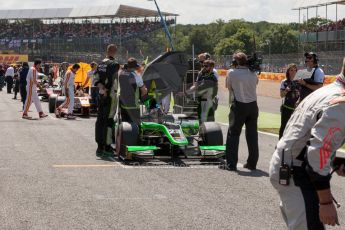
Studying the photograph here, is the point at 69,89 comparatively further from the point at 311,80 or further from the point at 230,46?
the point at 230,46

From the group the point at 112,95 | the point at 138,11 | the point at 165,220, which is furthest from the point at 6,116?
the point at 138,11

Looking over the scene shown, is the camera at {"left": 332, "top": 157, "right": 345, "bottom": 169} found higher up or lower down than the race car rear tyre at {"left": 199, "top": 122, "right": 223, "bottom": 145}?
higher up

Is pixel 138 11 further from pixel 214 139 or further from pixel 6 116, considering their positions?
pixel 214 139

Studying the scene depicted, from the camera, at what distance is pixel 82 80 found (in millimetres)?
22812

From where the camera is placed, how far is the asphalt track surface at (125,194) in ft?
22.9

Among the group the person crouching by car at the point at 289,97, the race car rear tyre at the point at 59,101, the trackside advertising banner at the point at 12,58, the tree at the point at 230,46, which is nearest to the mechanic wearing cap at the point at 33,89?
the race car rear tyre at the point at 59,101

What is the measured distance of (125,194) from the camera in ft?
27.6

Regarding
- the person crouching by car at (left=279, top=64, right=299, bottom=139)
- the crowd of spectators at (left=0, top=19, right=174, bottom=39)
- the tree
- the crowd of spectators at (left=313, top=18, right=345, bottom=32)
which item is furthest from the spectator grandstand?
the person crouching by car at (left=279, top=64, right=299, bottom=139)

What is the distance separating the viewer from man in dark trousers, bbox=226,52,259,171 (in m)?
10.5

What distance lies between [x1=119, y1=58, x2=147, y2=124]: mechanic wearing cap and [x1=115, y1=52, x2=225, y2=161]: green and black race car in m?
0.21

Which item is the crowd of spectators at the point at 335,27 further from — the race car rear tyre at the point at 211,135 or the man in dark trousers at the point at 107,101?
the race car rear tyre at the point at 211,135

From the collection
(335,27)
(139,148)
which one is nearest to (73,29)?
(335,27)

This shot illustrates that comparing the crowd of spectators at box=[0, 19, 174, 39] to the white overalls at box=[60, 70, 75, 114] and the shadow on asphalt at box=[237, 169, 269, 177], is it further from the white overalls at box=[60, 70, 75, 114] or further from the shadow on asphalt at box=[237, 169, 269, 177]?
the shadow on asphalt at box=[237, 169, 269, 177]

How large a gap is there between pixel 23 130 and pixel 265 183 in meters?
8.79
